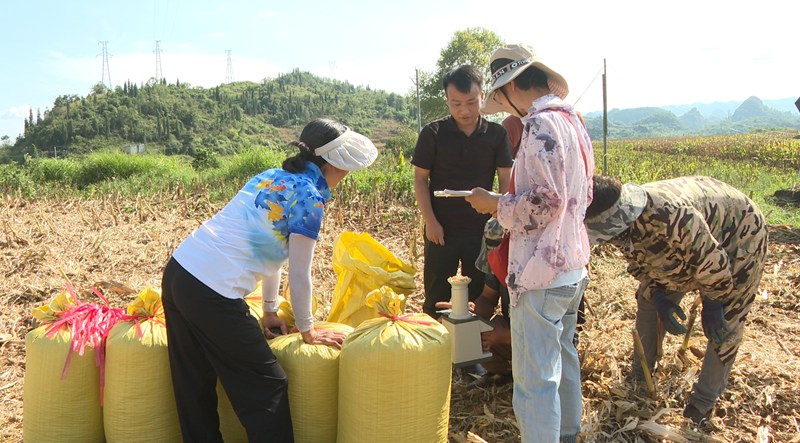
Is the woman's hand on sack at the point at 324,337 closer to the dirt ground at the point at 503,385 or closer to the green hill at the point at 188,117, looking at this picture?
the dirt ground at the point at 503,385

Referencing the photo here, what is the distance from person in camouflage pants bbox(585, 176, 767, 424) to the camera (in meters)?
2.38

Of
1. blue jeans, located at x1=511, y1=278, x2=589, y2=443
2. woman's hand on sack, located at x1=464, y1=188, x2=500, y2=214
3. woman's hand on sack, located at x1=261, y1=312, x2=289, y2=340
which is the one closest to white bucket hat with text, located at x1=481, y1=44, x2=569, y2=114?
woman's hand on sack, located at x1=464, y1=188, x2=500, y2=214

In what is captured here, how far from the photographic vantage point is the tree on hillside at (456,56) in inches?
1302

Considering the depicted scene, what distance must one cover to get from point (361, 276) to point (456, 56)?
32481mm

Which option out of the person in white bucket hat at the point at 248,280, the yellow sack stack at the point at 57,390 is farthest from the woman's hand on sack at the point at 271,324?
the yellow sack stack at the point at 57,390

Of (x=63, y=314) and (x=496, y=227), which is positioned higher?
(x=496, y=227)

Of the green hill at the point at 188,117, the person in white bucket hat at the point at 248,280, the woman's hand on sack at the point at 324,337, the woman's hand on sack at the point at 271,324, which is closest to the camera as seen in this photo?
the person in white bucket hat at the point at 248,280

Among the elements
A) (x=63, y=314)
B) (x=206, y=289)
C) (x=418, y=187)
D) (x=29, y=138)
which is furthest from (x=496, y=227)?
(x=29, y=138)

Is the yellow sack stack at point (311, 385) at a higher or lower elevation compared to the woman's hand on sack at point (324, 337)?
lower

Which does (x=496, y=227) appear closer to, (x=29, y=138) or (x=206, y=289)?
(x=206, y=289)

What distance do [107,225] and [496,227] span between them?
19.1ft

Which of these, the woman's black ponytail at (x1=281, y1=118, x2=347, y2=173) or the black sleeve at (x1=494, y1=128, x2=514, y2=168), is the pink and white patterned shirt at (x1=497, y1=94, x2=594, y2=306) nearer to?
the woman's black ponytail at (x1=281, y1=118, x2=347, y2=173)

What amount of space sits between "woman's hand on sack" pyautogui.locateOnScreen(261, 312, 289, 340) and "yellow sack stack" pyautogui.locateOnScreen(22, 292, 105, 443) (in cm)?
71

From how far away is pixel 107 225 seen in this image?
273 inches
